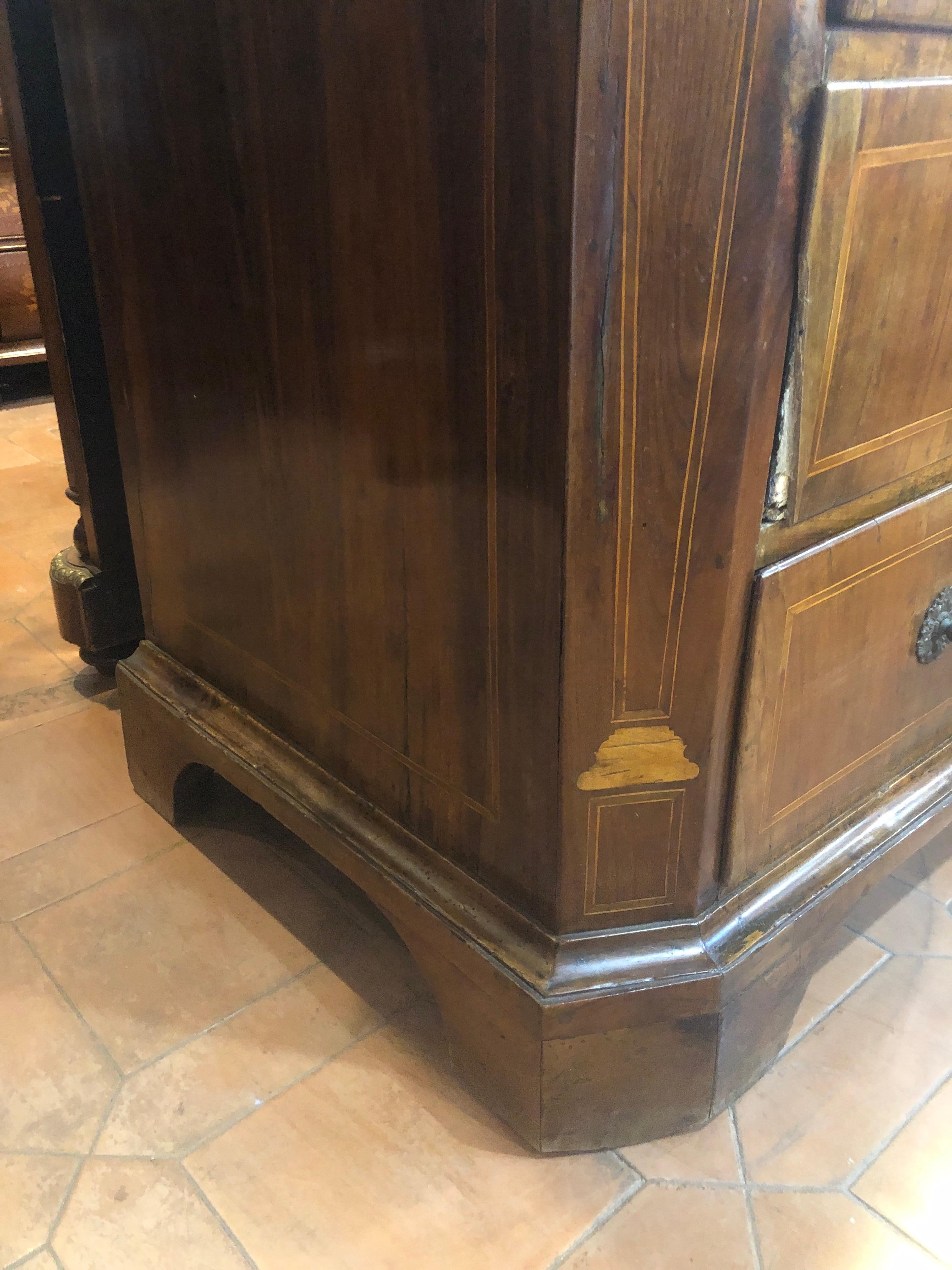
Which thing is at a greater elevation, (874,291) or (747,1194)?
(874,291)

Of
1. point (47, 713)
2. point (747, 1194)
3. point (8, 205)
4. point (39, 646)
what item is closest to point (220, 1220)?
point (747, 1194)

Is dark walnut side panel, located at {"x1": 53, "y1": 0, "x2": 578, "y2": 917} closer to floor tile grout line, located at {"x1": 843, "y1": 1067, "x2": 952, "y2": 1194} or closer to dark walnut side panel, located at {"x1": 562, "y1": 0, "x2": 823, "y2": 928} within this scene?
dark walnut side panel, located at {"x1": 562, "y1": 0, "x2": 823, "y2": 928}

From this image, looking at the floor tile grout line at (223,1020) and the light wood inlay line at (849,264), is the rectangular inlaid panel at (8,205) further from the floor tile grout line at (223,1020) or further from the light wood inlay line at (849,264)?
the light wood inlay line at (849,264)

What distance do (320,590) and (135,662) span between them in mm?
433

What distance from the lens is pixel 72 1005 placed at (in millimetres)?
1010

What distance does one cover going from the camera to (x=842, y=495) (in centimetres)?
74

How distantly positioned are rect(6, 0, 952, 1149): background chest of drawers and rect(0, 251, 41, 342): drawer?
216cm

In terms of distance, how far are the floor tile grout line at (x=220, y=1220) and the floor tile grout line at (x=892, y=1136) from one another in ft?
1.62

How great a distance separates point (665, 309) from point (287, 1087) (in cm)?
76

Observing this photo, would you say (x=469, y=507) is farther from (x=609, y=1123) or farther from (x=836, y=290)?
(x=609, y=1123)

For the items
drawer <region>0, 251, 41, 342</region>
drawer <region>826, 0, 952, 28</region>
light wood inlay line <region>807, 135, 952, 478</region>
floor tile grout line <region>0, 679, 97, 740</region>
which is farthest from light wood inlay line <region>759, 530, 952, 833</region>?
drawer <region>0, 251, 41, 342</region>

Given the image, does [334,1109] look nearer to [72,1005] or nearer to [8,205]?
[72,1005]

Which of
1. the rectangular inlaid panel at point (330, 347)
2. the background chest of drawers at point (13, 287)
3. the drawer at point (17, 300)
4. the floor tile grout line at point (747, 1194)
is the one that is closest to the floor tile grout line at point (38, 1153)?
the rectangular inlaid panel at point (330, 347)

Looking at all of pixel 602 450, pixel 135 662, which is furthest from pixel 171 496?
pixel 602 450
